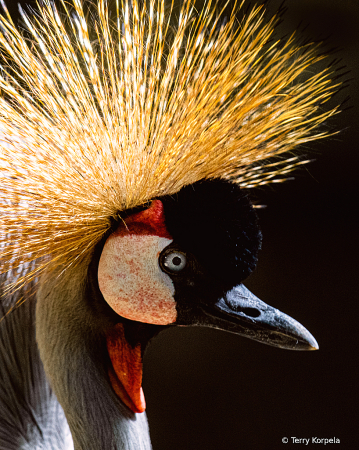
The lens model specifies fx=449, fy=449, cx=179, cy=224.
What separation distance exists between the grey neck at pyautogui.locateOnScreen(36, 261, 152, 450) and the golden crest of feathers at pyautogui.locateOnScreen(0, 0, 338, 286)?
5 cm

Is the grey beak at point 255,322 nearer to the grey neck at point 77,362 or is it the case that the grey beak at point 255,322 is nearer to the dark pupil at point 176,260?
the dark pupil at point 176,260

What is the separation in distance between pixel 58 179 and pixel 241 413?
1236 mm

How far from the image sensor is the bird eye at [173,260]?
641 mm

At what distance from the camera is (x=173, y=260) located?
2.10 feet

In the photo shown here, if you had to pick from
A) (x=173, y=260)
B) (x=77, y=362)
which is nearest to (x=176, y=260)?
(x=173, y=260)

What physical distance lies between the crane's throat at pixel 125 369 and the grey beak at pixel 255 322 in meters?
0.14

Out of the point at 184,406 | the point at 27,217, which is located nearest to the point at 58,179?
the point at 27,217

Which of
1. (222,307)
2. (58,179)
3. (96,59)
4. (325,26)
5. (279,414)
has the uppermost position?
(325,26)

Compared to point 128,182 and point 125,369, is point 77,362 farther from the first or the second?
point 128,182

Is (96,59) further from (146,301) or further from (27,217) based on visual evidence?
(146,301)

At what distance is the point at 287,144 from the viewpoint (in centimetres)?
76

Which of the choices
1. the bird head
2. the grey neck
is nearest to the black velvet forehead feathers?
the bird head

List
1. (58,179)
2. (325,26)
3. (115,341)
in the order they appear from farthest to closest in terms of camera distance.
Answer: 1. (325,26)
2. (115,341)
3. (58,179)

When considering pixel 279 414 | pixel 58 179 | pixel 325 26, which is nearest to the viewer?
pixel 58 179
